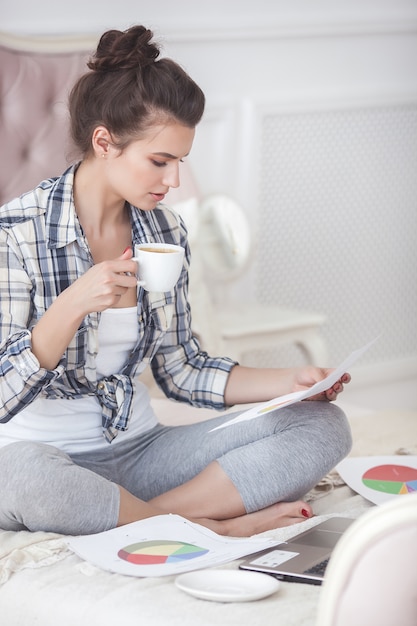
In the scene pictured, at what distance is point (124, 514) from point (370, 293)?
204 cm

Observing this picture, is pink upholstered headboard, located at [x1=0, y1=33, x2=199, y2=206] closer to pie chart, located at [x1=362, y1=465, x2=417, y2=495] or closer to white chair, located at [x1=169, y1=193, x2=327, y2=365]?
white chair, located at [x1=169, y1=193, x2=327, y2=365]

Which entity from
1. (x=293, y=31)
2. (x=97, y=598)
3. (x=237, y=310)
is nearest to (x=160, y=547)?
(x=97, y=598)

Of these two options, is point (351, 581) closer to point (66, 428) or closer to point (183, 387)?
point (66, 428)

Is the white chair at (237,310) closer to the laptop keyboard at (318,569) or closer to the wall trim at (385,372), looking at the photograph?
the wall trim at (385,372)

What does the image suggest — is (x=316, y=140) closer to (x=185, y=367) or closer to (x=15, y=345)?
(x=185, y=367)

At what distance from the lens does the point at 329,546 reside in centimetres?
129

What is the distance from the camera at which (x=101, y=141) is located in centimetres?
152

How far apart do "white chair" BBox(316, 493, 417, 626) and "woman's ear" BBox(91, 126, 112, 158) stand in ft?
2.72

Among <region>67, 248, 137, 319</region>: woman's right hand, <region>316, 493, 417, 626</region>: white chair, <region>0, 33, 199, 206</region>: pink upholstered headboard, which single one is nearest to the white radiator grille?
<region>0, 33, 199, 206</region>: pink upholstered headboard

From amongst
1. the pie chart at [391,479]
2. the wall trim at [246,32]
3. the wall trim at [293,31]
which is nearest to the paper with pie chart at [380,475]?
the pie chart at [391,479]

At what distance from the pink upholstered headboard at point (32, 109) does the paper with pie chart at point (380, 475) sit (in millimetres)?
965

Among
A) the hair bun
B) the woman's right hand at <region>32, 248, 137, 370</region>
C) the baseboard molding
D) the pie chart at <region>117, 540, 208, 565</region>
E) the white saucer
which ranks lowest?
the white saucer

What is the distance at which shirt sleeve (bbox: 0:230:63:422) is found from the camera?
4.51ft

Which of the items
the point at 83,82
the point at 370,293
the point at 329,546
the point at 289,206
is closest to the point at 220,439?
the point at 329,546
